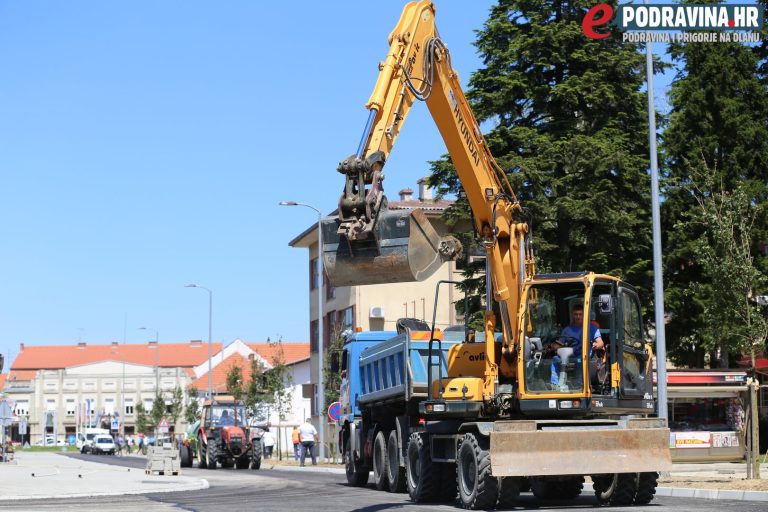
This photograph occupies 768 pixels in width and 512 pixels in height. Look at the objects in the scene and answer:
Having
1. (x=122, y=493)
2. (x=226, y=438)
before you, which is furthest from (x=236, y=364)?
(x=122, y=493)

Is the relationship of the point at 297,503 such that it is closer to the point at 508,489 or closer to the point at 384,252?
the point at 508,489

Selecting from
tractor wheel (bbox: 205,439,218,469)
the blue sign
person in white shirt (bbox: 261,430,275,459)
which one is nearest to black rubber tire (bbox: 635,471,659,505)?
the blue sign

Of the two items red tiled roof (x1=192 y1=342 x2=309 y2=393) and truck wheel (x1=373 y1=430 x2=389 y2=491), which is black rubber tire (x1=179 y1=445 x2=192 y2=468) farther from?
red tiled roof (x1=192 y1=342 x2=309 y2=393)

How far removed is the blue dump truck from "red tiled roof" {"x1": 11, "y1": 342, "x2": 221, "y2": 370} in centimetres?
13601

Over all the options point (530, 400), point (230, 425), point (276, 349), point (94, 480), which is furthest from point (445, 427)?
point (276, 349)

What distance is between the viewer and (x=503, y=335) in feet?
60.4

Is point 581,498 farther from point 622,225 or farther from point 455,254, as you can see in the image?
point 622,225

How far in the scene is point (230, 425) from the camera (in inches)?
1666

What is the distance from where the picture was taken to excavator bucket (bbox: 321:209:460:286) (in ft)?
50.9

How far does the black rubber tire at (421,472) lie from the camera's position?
19.7m

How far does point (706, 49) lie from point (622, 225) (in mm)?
9306

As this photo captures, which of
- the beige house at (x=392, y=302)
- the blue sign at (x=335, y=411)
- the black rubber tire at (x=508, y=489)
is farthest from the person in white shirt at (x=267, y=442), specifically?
the black rubber tire at (x=508, y=489)

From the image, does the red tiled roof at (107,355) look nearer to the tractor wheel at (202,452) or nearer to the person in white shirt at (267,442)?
the person in white shirt at (267,442)

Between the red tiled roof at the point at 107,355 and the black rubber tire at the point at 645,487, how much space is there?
14551 cm
